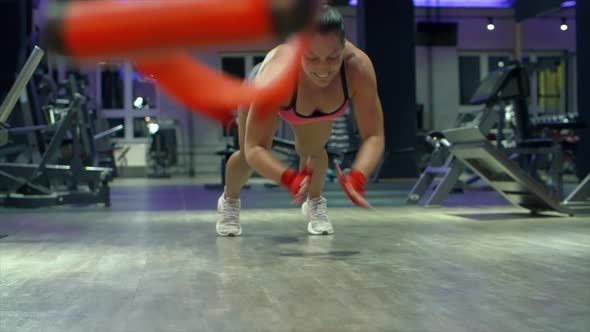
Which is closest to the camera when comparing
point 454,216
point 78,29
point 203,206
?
point 78,29

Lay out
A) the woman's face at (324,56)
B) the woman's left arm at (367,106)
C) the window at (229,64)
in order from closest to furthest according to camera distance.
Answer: the window at (229,64) < the woman's face at (324,56) < the woman's left arm at (367,106)

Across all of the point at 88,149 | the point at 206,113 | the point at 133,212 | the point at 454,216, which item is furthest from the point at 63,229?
the point at 88,149

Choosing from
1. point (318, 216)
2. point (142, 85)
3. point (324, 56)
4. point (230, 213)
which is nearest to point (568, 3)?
point (318, 216)

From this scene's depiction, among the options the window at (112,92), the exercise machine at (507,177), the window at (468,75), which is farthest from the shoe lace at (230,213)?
the window at (468,75)

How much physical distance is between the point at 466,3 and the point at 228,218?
14.5m

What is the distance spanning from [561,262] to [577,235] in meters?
1.02

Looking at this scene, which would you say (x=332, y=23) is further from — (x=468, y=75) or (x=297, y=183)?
(x=468, y=75)

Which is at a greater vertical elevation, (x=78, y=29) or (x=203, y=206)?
(x=78, y=29)

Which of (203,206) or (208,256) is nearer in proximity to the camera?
(208,256)

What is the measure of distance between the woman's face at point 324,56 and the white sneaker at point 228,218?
1860mm

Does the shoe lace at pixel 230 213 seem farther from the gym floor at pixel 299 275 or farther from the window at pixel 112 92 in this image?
the window at pixel 112 92

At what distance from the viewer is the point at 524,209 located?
537cm

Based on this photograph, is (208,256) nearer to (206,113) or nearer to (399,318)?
(399,318)

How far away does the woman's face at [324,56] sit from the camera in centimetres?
174
